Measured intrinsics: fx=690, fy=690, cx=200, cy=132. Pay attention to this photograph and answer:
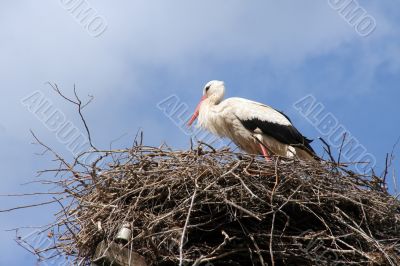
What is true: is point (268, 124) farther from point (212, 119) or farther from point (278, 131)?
point (212, 119)

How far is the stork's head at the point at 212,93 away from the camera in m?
6.25

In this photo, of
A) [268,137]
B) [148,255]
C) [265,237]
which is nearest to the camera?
[148,255]

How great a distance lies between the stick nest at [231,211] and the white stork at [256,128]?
4.81ft

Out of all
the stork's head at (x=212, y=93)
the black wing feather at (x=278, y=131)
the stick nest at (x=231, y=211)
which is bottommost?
the stick nest at (x=231, y=211)

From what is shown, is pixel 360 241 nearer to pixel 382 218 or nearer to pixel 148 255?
pixel 382 218

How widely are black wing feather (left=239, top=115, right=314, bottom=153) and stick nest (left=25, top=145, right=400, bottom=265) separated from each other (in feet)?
4.79

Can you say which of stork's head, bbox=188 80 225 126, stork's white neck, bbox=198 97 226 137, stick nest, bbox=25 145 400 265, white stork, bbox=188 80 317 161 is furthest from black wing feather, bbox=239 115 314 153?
stick nest, bbox=25 145 400 265

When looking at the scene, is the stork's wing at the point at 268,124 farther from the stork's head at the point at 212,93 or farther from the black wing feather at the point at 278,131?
the stork's head at the point at 212,93

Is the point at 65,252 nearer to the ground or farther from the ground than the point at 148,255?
farther from the ground

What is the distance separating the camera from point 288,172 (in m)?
4.03

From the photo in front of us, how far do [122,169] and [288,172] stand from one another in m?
0.99

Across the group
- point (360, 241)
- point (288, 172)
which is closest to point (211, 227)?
point (288, 172)

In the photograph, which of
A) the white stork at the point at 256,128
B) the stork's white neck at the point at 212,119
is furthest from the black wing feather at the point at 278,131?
the stork's white neck at the point at 212,119

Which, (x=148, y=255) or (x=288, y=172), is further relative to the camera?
(x=288, y=172)
